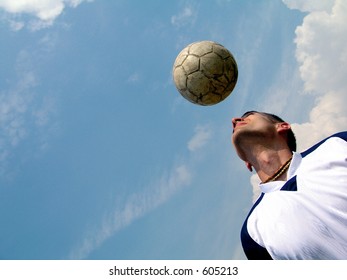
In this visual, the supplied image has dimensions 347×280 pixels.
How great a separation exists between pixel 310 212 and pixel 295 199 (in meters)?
0.29

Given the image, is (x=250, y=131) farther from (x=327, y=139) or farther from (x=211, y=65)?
(x=211, y=65)

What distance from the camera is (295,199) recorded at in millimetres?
5109

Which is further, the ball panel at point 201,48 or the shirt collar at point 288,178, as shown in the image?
the ball panel at point 201,48

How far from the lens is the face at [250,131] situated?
654cm

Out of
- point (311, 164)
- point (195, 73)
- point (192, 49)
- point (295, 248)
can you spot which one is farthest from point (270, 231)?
point (192, 49)

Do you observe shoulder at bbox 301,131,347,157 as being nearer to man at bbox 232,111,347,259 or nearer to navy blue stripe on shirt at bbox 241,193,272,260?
man at bbox 232,111,347,259

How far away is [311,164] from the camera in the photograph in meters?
Answer: 5.45

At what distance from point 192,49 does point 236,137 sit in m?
3.18

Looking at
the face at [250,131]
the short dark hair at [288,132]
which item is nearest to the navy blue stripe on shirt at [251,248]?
the face at [250,131]

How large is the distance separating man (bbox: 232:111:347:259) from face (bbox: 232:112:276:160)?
0.02 meters

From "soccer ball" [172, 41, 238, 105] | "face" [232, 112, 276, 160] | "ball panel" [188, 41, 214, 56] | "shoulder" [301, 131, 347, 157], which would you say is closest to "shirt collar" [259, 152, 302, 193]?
"shoulder" [301, 131, 347, 157]

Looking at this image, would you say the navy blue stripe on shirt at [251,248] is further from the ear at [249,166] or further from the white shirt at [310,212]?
the ear at [249,166]

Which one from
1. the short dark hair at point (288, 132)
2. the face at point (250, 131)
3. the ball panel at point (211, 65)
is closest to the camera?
the face at point (250, 131)

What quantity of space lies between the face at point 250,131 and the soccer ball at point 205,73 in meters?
1.95
